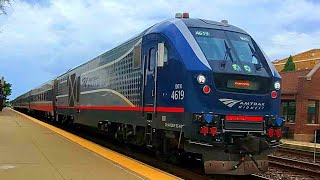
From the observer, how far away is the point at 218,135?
9.26 meters

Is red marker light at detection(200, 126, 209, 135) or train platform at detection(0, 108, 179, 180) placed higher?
red marker light at detection(200, 126, 209, 135)

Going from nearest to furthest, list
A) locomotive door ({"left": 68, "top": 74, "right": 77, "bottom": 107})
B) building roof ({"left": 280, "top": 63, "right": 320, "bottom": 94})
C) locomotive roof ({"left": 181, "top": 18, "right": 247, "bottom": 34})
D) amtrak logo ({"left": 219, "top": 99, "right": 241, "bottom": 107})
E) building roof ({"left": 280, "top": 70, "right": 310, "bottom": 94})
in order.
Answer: amtrak logo ({"left": 219, "top": 99, "right": 241, "bottom": 107})
locomotive roof ({"left": 181, "top": 18, "right": 247, "bottom": 34})
locomotive door ({"left": 68, "top": 74, "right": 77, "bottom": 107})
building roof ({"left": 280, "top": 63, "right": 320, "bottom": 94})
building roof ({"left": 280, "top": 70, "right": 310, "bottom": 94})

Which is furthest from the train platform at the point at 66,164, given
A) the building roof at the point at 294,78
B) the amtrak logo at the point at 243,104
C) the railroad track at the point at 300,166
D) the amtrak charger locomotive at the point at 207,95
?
the building roof at the point at 294,78

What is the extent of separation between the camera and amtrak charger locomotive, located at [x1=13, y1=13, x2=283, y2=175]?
9.33 metres

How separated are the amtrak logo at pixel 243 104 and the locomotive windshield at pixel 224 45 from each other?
95cm

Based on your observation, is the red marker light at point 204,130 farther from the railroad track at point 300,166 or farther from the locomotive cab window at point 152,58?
the railroad track at point 300,166

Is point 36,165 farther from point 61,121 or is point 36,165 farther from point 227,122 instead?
point 61,121

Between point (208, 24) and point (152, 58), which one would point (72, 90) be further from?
point (208, 24)

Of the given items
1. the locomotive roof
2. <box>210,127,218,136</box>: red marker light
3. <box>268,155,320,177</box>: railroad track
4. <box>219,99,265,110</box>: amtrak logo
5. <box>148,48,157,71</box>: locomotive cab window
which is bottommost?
<box>268,155,320,177</box>: railroad track

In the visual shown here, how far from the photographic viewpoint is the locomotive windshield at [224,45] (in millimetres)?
10023

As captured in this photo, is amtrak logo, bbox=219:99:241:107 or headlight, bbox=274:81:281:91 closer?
amtrak logo, bbox=219:99:241:107

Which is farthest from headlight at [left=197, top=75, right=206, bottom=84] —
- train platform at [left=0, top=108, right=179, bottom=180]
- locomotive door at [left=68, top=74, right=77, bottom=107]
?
locomotive door at [left=68, top=74, right=77, bottom=107]

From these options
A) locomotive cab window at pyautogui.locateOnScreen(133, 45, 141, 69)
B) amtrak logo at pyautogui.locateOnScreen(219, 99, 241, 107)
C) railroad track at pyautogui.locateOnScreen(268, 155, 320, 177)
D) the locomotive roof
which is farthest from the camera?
railroad track at pyautogui.locateOnScreen(268, 155, 320, 177)

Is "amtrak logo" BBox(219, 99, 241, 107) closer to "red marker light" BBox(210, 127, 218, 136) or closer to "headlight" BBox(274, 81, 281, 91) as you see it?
"red marker light" BBox(210, 127, 218, 136)
